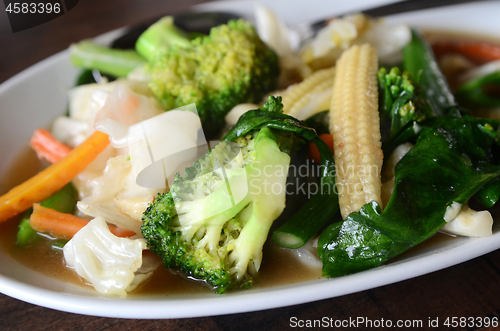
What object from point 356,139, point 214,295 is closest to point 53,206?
point 214,295

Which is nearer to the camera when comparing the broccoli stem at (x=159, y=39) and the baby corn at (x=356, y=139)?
the baby corn at (x=356, y=139)

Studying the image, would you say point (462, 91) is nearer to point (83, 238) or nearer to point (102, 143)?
point (102, 143)

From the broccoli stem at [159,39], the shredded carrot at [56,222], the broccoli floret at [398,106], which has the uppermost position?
the broccoli stem at [159,39]

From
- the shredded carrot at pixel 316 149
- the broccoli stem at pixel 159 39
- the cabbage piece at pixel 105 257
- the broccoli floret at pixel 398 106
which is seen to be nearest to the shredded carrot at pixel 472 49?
the broccoli floret at pixel 398 106

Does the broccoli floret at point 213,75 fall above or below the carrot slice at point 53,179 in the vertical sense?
above

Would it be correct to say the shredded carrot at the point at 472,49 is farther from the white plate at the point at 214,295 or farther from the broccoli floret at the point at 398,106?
the white plate at the point at 214,295

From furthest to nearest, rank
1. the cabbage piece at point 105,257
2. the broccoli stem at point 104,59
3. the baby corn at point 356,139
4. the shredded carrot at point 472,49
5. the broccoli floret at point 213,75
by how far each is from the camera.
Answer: the shredded carrot at point 472,49, the broccoli stem at point 104,59, the broccoli floret at point 213,75, the baby corn at point 356,139, the cabbage piece at point 105,257
